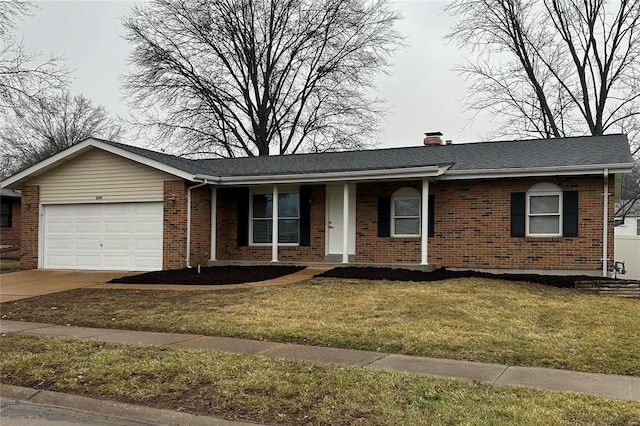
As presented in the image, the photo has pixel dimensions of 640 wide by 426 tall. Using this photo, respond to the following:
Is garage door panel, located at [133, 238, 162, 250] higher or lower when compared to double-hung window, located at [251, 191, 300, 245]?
lower

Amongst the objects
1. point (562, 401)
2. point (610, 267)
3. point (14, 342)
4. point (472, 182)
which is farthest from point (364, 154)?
point (562, 401)

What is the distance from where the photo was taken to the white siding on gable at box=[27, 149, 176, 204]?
1659 centimetres

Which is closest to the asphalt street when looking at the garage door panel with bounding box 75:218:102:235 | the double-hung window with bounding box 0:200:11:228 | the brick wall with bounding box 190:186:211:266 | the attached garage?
the attached garage

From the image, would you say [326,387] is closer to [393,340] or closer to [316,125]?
[393,340]

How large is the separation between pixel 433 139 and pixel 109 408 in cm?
1707

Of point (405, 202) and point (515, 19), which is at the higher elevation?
point (515, 19)

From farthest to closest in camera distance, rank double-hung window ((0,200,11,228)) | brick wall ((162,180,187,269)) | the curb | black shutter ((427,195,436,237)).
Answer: double-hung window ((0,200,11,228))
brick wall ((162,180,187,269))
black shutter ((427,195,436,237))
the curb

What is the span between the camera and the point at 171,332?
8.33m

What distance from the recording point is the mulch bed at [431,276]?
527 inches

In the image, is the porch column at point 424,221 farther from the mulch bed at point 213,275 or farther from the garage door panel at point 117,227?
the garage door panel at point 117,227

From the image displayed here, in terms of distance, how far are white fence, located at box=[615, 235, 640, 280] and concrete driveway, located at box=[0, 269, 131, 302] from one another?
1623 cm

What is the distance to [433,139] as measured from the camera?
20344mm

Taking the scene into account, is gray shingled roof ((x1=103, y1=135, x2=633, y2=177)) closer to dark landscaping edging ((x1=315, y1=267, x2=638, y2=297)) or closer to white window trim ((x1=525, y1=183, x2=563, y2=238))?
white window trim ((x1=525, y1=183, x2=563, y2=238))

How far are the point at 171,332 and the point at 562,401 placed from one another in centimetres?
561
